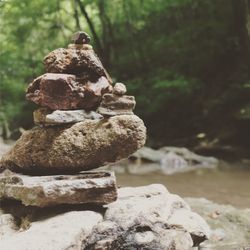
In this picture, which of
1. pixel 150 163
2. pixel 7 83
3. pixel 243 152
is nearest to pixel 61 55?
pixel 150 163

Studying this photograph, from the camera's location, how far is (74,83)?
219 inches

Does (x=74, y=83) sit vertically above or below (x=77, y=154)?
above

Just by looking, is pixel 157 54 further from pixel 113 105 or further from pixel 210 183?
pixel 113 105

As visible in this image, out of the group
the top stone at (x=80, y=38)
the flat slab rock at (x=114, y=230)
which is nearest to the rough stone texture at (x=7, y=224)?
the flat slab rock at (x=114, y=230)

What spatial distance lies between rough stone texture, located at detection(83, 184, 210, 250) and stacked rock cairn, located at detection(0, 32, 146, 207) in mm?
361

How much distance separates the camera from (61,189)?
201 inches

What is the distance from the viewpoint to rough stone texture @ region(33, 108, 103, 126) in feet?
17.7

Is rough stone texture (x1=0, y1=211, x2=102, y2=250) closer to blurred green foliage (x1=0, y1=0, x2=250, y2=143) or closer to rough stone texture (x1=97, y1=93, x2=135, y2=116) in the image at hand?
rough stone texture (x1=97, y1=93, x2=135, y2=116)

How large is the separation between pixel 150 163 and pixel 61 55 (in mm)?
9821

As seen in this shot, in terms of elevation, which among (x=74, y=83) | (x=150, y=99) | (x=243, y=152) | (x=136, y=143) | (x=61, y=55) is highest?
(x=61, y=55)

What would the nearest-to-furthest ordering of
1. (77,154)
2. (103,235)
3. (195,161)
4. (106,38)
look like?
(103,235) → (77,154) → (195,161) → (106,38)

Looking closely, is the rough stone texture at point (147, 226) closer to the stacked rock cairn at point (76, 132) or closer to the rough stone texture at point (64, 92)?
the stacked rock cairn at point (76, 132)

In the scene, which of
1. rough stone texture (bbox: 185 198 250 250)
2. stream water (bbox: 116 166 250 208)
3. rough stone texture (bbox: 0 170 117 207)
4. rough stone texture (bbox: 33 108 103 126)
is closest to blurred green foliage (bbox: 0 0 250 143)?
stream water (bbox: 116 166 250 208)

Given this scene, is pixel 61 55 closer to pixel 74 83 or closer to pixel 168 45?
pixel 74 83
